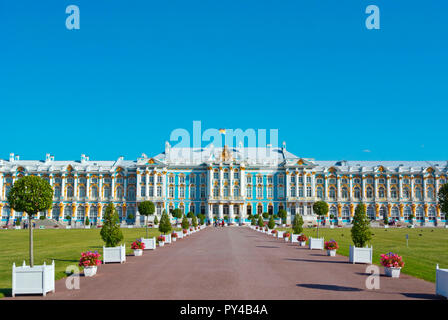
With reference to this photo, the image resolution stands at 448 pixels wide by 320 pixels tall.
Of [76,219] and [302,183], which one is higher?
[302,183]

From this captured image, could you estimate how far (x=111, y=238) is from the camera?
21188mm

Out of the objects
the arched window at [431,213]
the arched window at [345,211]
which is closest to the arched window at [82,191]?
the arched window at [345,211]

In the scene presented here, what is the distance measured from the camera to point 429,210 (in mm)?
87750

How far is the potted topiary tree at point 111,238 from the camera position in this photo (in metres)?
20.5

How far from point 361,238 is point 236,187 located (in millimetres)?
67541

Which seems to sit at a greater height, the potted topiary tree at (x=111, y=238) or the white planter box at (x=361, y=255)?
the potted topiary tree at (x=111, y=238)

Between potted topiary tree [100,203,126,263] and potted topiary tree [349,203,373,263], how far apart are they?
10801 mm

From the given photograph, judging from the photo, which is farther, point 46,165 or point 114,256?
point 46,165

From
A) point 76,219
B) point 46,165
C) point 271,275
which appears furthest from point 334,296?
point 46,165

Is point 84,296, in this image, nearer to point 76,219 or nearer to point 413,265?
point 413,265

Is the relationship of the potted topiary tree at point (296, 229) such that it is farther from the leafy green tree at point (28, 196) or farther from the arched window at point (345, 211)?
the arched window at point (345, 211)

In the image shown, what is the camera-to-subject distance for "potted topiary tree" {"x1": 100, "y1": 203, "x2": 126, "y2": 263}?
2050cm

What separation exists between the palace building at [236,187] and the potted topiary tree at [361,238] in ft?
215
